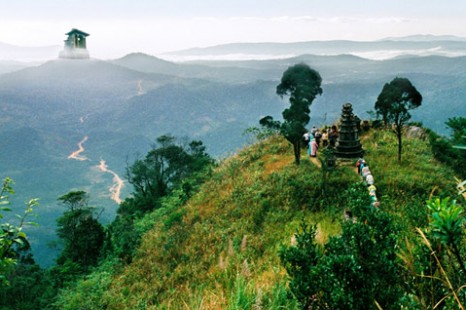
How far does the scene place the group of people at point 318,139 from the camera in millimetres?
21219

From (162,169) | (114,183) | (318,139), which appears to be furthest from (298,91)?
(114,183)

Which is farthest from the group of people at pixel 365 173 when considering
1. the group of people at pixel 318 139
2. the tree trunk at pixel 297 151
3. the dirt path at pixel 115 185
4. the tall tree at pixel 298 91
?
the dirt path at pixel 115 185

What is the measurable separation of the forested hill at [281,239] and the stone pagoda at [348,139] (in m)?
0.57

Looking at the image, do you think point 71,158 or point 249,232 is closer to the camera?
point 249,232

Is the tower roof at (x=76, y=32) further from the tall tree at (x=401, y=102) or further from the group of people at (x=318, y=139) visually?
the tall tree at (x=401, y=102)

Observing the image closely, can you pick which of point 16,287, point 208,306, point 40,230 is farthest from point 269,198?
point 40,230

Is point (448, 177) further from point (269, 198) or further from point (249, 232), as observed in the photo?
point (249, 232)

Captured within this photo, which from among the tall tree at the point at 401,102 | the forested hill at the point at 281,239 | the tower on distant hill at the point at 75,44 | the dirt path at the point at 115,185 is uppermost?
the tower on distant hill at the point at 75,44

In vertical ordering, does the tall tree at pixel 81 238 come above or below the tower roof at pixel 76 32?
below

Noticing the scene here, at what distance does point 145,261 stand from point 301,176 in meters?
8.09

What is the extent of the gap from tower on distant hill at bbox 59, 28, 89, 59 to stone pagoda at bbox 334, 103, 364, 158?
9526 cm

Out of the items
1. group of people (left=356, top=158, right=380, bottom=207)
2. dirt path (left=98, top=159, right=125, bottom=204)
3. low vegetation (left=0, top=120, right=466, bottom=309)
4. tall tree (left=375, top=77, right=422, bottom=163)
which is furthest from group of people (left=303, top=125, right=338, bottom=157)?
dirt path (left=98, top=159, right=125, bottom=204)

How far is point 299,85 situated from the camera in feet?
78.9

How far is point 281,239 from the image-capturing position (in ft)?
41.6
